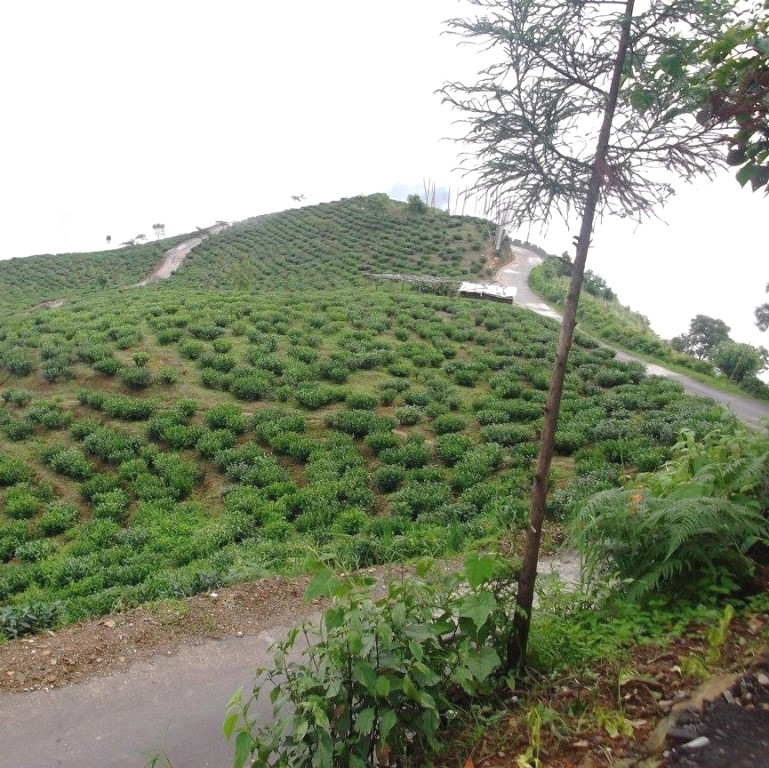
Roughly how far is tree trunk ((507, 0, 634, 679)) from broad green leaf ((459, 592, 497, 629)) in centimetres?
35

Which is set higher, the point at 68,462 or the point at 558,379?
the point at 558,379

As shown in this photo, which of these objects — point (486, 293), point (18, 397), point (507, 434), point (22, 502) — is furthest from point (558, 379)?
point (486, 293)

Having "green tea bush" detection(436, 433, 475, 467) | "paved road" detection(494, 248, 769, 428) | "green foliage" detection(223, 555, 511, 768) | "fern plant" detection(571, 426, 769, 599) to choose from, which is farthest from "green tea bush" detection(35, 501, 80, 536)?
"paved road" detection(494, 248, 769, 428)

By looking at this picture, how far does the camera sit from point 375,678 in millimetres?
2824

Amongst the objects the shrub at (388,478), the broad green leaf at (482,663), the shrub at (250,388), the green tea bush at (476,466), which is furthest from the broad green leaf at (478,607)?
the shrub at (250,388)

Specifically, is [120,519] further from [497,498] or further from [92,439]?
[497,498]

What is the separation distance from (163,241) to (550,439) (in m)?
68.5

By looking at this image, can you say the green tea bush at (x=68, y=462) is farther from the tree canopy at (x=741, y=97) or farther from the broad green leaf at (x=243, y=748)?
the tree canopy at (x=741, y=97)

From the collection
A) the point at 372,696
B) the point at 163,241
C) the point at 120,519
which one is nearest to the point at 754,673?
the point at 372,696

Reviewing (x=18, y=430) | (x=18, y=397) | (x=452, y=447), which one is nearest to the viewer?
(x=452, y=447)

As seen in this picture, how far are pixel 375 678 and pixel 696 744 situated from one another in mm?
1515

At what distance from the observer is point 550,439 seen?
11.6 feet

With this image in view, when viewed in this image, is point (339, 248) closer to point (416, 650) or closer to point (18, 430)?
point (18, 430)

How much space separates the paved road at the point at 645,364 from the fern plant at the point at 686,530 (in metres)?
0.76
